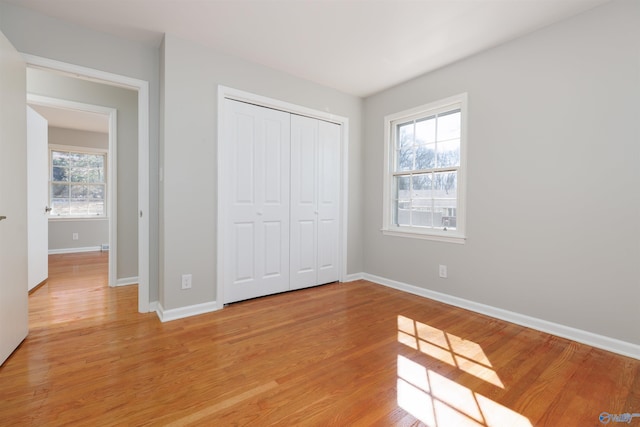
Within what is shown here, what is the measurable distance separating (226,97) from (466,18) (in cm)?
219

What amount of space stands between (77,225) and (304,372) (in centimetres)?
672

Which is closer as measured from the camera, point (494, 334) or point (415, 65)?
point (494, 334)

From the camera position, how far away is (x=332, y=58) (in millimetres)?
3000

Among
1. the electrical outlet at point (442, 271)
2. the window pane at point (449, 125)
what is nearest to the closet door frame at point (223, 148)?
the window pane at point (449, 125)

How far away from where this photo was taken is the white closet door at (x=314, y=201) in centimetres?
352

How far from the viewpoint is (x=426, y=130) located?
344cm

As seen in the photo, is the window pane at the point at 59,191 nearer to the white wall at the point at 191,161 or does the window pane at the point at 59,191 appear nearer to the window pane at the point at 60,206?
the window pane at the point at 60,206

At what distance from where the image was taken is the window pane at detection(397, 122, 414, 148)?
3.62m

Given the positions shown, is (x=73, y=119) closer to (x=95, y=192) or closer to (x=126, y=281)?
(x=95, y=192)

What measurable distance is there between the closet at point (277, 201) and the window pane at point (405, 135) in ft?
2.55

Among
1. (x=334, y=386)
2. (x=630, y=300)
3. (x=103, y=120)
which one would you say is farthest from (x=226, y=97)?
(x=103, y=120)

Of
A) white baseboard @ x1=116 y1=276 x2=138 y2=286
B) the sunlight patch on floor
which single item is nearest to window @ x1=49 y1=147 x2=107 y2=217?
white baseboard @ x1=116 y1=276 x2=138 y2=286

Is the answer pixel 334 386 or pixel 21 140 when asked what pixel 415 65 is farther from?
pixel 21 140

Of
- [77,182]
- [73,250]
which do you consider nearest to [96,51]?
[77,182]
